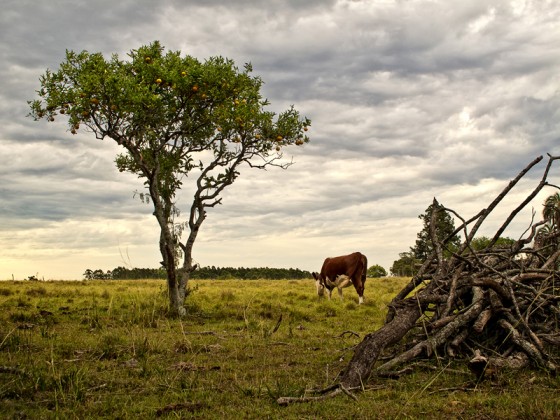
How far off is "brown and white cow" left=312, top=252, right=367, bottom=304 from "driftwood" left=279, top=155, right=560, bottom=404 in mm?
14142

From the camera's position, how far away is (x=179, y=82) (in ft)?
51.5

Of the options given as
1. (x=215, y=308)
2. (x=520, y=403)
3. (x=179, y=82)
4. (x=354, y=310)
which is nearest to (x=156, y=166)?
(x=179, y=82)

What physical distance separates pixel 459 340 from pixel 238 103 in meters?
12.0

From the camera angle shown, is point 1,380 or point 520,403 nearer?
point 520,403

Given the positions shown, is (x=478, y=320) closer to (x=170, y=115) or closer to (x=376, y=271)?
(x=170, y=115)

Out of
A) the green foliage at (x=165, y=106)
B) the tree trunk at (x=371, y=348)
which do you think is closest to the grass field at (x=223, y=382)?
the tree trunk at (x=371, y=348)

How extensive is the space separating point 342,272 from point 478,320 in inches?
668

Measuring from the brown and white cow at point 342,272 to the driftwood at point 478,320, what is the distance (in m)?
14.1

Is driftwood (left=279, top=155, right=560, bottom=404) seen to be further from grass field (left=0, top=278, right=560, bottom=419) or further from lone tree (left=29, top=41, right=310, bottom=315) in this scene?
lone tree (left=29, top=41, right=310, bottom=315)

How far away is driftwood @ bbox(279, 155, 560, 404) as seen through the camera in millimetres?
6359

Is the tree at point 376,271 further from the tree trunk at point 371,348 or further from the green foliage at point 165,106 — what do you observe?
the tree trunk at point 371,348

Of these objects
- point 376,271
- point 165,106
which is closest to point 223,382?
point 165,106

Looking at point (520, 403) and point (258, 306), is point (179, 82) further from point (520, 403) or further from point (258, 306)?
point (520, 403)

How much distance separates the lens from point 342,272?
23875 mm
